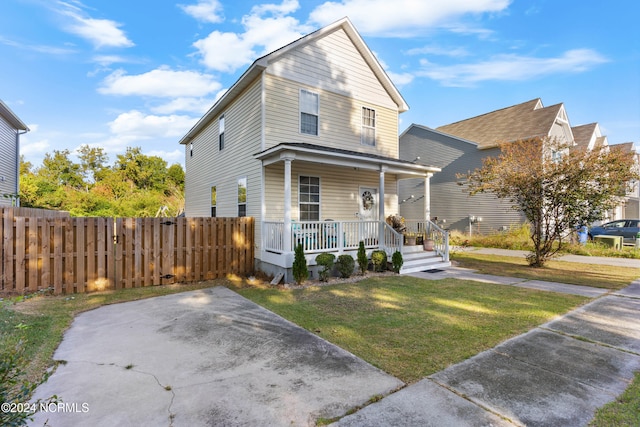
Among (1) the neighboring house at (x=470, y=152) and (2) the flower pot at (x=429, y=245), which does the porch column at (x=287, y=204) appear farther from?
(1) the neighboring house at (x=470, y=152)

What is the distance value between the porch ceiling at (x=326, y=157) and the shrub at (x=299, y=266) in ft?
8.31

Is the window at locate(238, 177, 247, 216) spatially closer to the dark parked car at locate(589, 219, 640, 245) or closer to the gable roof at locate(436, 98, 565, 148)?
the gable roof at locate(436, 98, 565, 148)

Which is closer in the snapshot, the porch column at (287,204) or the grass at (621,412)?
the grass at (621,412)

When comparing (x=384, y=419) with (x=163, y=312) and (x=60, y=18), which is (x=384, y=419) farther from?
(x=60, y=18)

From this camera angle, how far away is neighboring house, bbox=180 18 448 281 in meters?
8.94

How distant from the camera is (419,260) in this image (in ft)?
33.2

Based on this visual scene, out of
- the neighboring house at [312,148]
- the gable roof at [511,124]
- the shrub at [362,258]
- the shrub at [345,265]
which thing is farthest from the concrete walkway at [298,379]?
the gable roof at [511,124]

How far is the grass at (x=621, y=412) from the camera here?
2.36 metres

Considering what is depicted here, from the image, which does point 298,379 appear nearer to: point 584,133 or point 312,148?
point 312,148

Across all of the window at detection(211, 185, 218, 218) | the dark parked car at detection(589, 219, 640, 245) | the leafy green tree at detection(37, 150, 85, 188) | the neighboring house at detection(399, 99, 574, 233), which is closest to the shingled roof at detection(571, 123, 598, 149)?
the neighboring house at detection(399, 99, 574, 233)

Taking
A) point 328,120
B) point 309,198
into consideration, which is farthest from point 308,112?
point 309,198

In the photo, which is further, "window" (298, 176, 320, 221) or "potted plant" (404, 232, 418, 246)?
"potted plant" (404, 232, 418, 246)

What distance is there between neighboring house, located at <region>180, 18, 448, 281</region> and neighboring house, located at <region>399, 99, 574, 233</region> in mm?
6997

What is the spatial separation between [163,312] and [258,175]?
16.8 ft
